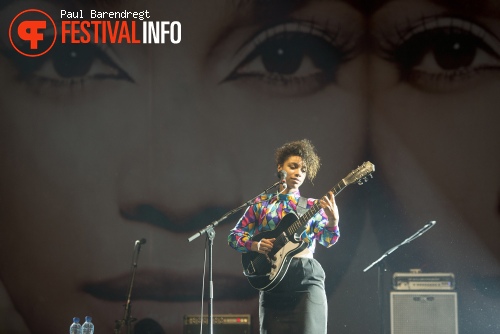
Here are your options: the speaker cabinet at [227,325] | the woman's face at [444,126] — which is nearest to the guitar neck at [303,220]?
the speaker cabinet at [227,325]

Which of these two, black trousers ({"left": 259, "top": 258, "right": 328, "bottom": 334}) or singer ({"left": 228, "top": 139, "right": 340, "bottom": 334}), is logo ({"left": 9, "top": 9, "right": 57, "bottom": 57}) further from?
black trousers ({"left": 259, "top": 258, "right": 328, "bottom": 334})

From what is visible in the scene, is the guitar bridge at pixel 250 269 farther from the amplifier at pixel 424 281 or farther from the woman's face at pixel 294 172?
the amplifier at pixel 424 281

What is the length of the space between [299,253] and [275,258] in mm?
143

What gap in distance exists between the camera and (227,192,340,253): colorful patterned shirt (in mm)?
3855

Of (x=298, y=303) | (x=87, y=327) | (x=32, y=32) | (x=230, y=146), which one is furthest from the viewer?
(x=32, y=32)

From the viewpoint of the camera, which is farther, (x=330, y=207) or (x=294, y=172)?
(x=294, y=172)

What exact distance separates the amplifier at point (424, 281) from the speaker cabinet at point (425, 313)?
47 mm

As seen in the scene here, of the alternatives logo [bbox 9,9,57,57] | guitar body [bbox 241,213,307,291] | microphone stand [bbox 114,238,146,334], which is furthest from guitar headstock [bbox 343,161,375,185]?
logo [bbox 9,9,57,57]

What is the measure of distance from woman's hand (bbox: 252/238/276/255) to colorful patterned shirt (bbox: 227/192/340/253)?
0.06 meters

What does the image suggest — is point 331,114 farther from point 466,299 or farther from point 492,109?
point 466,299

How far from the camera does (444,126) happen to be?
5.50 meters

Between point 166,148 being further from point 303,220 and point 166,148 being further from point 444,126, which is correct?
point 444,126

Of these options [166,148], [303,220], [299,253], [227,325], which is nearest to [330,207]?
[303,220]

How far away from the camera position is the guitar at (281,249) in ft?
12.3
